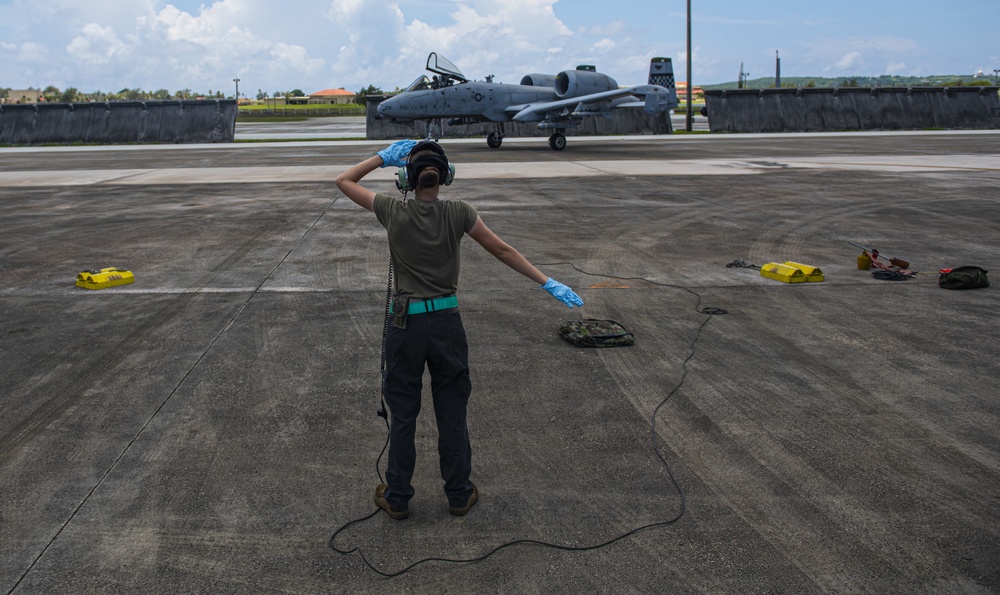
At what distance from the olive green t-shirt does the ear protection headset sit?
131 millimetres

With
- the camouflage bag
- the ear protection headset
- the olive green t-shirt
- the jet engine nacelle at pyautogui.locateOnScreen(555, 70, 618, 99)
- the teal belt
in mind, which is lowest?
the camouflage bag

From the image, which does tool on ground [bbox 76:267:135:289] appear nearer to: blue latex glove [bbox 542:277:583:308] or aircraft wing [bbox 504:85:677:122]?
blue latex glove [bbox 542:277:583:308]

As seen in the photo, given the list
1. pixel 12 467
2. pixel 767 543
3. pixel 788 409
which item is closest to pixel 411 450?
pixel 767 543

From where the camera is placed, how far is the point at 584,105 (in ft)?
A: 109

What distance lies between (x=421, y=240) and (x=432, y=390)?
2.83 ft

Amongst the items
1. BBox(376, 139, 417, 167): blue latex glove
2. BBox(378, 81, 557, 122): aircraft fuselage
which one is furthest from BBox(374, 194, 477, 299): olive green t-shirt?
BBox(378, 81, 557, 122): aircraft fuselage

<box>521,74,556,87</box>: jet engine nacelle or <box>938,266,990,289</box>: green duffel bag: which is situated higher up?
<box>521,74,556,87</box>: jet engine nacelle

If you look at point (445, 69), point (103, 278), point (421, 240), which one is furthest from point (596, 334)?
point (445, 69)

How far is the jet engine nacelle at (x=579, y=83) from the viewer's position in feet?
113

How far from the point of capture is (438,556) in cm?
414

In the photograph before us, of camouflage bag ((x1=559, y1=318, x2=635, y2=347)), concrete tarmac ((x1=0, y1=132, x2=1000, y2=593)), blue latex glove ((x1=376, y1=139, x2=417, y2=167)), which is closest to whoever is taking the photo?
concrete tarmac ((x1=0, y1=132, x2=1000, y2=593))

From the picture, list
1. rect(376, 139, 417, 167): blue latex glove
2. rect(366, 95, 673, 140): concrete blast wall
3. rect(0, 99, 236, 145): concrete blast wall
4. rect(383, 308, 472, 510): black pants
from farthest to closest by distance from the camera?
rect(0, 99, 236, 145): concrete blast wall, rect(366, 95, 673, 140): concrete blast wall, rect(376, 139, 417, 167): blue latex glove, rect(383, 308, 472, 510): black pants

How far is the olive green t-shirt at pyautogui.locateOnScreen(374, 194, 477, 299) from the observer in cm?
448

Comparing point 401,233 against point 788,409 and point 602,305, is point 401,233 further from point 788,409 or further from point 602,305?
point 602,305
